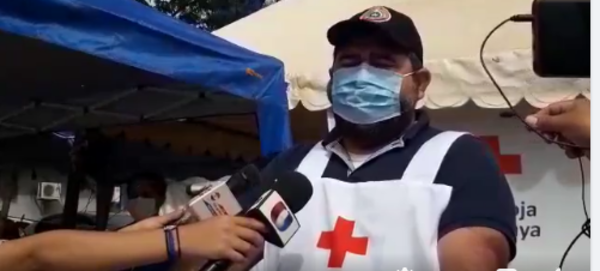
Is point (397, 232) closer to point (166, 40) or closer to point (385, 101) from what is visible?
point (385, 101)

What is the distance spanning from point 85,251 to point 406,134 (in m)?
0.76

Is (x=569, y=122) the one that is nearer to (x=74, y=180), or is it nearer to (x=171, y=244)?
(x=171, y=244)

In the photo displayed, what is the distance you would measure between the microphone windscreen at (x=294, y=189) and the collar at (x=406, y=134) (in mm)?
247

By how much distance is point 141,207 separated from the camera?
5297mm

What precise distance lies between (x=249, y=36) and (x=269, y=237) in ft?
10.6

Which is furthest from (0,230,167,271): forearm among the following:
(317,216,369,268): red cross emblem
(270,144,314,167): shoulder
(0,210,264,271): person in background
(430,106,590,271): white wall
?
(430,106,590,271): white wall

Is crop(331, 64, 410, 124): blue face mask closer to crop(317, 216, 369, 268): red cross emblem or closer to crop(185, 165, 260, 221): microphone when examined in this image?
crop(317, 216, 369, 268): red cross emblem

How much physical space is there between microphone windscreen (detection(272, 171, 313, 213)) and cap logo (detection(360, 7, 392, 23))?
42cm

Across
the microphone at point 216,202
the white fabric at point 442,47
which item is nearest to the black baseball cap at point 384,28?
the microphone at point 216,202

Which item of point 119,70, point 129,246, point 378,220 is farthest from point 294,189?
point 119,70

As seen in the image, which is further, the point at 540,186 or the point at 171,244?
the point at 540,186

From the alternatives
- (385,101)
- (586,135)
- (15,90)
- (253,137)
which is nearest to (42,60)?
(15,90)

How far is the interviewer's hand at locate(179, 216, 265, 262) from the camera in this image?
60.2 inches

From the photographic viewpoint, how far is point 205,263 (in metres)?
1.59
